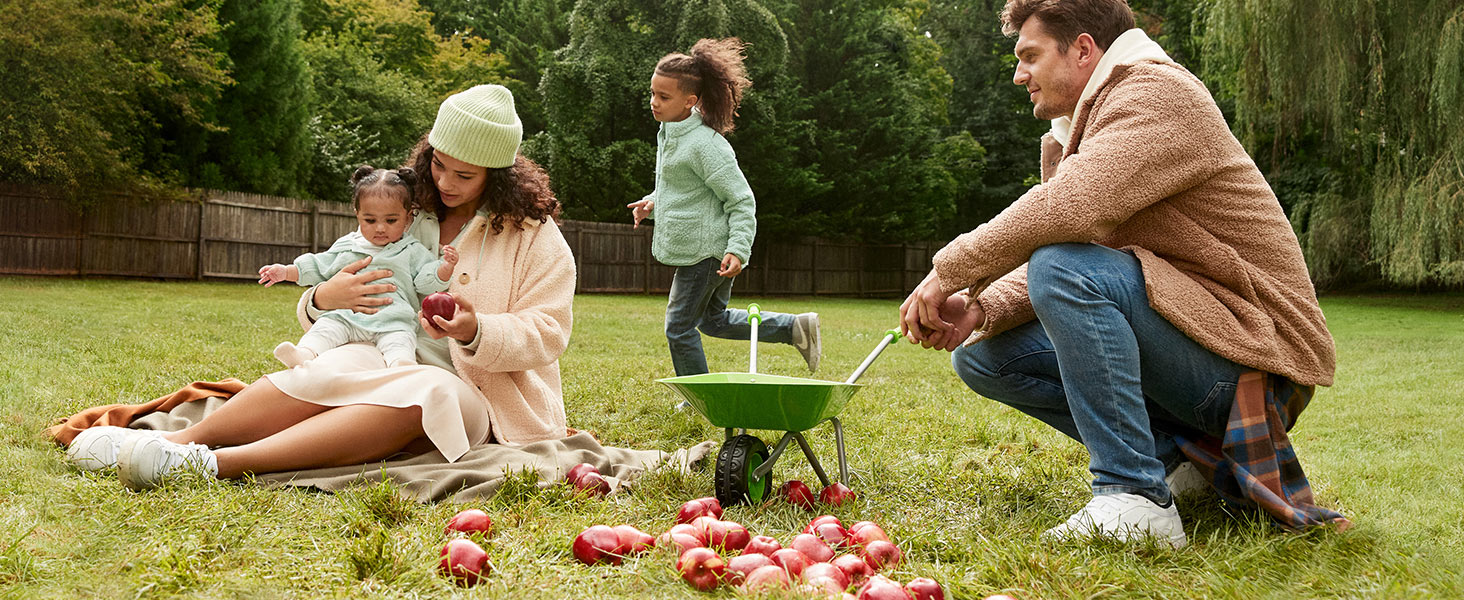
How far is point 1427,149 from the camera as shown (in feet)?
47.3

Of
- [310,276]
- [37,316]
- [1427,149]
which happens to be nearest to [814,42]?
[1427,149]

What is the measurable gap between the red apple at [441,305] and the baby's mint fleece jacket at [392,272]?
0.35 meters

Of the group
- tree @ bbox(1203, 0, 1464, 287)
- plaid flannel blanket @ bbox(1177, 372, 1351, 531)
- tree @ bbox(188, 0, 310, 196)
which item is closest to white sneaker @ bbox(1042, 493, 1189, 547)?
plaid flannel blanket @ bbox(1177, 372, 1351, 531)

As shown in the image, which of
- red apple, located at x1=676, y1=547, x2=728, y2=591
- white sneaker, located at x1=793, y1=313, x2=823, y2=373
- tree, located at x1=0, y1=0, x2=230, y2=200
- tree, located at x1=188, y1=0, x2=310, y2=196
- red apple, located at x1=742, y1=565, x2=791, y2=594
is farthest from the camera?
tree, located at x1=188, y1=0, x2=310, y2=196

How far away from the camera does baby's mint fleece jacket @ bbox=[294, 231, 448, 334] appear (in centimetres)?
315

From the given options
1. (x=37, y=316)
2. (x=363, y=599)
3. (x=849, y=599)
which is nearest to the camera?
(x=849, y=599)

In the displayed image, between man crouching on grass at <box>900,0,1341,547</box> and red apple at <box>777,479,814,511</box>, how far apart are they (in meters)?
0.65

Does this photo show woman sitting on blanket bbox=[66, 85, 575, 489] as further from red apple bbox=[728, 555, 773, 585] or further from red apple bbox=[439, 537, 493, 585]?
red apple bbox=[728, 555, 773, 585]

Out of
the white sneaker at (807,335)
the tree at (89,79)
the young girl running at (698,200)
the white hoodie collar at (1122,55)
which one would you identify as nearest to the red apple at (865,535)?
the white hoodie collar at (1122,55)

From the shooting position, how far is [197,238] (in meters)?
17.2

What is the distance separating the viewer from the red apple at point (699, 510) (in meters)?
2.39

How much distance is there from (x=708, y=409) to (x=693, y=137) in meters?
2.43

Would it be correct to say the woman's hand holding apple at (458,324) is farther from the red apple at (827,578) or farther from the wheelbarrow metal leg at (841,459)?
the red apple at (827,578)

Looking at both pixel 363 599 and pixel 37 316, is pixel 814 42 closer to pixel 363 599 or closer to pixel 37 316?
pixel 37 316
